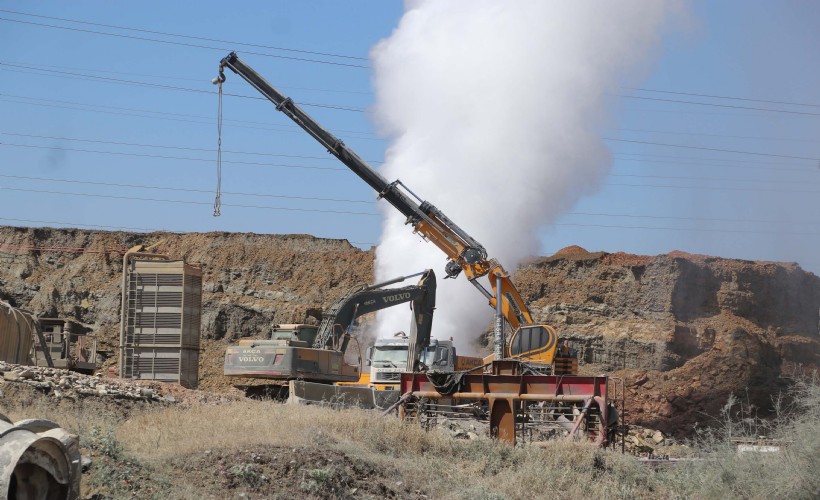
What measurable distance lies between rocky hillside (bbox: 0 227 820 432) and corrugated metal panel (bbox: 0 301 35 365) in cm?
1610

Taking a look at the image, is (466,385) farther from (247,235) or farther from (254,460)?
(247,235)

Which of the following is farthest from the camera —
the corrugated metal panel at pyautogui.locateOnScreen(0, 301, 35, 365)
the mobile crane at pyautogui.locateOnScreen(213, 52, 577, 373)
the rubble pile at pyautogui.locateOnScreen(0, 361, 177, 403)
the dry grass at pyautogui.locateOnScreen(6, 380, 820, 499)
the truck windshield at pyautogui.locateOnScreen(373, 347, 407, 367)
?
the mobile crane at pyautogui.locateOnScreen(213, 52, 577, 373)

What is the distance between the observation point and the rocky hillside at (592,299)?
40.3 m

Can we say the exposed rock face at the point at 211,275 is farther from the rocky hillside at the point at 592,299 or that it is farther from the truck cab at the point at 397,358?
the truck cab at the point at 397,358

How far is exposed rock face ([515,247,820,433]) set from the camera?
39.5m

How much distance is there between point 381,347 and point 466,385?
809 centimetres

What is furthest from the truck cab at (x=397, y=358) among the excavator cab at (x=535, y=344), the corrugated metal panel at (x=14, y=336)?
the corrugated metal panel at (x=14, y=336)

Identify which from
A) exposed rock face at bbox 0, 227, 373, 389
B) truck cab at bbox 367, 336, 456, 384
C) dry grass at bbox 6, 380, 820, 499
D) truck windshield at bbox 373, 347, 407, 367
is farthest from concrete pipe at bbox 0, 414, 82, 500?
exposed rock face at bbox 0, 227, 373, 389

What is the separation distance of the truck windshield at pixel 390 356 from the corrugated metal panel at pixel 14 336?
30.2 ft

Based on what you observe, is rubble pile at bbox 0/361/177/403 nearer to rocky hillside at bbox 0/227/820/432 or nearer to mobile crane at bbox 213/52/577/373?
mobile crane at bbox 213/52/577/373

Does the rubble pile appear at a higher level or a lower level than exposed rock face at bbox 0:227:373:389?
lower

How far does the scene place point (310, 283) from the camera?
49750 mm

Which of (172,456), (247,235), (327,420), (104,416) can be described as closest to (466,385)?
(327,420)

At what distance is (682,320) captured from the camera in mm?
44375
